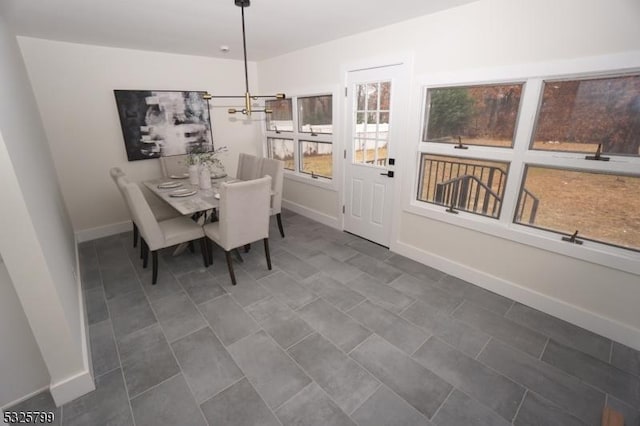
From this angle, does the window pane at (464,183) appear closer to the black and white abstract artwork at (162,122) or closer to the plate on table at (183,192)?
the plate on table at (183,192)

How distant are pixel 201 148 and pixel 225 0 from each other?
2565 mm

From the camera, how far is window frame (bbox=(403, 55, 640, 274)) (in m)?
1.85

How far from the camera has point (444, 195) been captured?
9.55ft

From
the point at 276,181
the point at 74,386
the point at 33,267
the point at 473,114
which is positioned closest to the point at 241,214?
the point at 276,181

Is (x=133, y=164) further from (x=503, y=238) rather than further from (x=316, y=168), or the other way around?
(x=503, y=238)

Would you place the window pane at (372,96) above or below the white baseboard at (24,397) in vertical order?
above

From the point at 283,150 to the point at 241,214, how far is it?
8.01 feet

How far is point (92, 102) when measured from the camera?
137 inches

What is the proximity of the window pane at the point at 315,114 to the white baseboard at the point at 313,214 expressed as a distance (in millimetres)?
1199

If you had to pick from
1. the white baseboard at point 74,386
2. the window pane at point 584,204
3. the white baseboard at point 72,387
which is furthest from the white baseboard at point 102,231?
the window pane at point 584,204

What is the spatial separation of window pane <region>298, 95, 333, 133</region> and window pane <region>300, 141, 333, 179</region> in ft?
0.69

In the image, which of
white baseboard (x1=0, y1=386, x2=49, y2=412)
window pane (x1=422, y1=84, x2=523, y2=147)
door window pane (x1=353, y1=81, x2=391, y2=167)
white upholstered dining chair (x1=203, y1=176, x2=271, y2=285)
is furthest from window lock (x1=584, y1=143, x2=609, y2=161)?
white baseboard (x1=0, y1=386, x2=49, y2=412)

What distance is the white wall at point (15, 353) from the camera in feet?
4.96

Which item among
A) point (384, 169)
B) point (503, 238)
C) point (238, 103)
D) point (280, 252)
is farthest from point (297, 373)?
point (238, 103)
